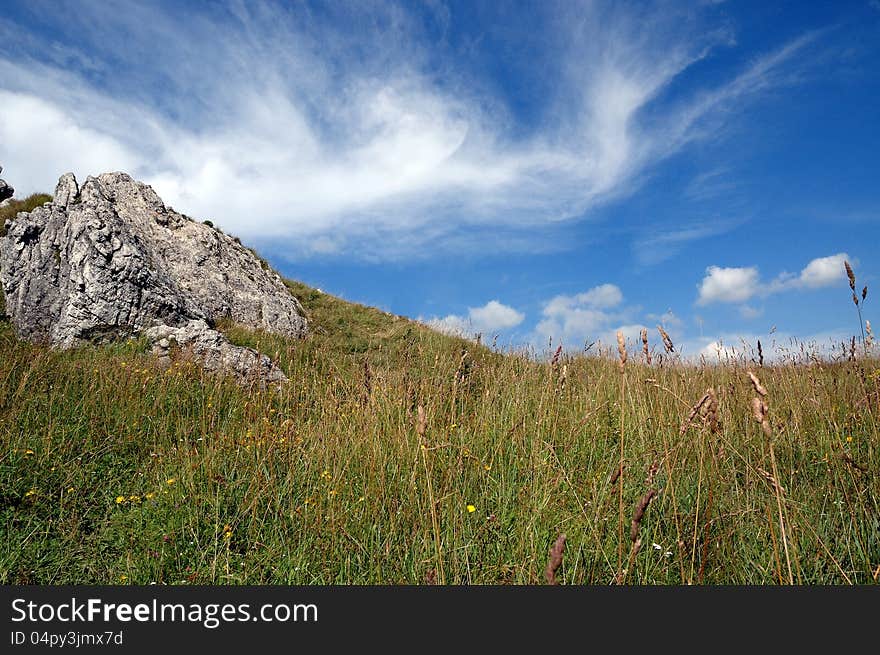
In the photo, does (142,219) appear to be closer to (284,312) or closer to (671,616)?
(284,312)

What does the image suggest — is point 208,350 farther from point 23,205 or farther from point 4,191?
point 4,191

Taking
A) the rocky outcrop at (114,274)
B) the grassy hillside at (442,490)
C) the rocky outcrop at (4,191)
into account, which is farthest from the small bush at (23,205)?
the grassy hillside at (442,490)

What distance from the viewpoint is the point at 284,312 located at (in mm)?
15664

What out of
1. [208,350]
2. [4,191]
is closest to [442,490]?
[208,350]

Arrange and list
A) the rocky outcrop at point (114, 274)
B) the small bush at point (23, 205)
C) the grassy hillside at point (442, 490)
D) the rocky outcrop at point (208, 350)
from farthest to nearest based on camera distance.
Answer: the small bush at point (23, 205) < the rocky outcrop at point (114, 274) < the rocky outcrop at point (208, 350) < the grassy hillside at point (442, 490)

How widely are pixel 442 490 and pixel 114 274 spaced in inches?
394

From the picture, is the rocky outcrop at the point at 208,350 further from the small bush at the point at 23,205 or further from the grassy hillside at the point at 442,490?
the small bush at the point at 23,205

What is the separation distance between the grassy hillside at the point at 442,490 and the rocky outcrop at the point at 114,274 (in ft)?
14.2

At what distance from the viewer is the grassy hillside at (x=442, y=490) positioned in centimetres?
308

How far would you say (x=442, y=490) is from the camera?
389 cm

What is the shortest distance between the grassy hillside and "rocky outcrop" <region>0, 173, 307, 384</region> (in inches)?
171

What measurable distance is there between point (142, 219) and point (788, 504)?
1643cm

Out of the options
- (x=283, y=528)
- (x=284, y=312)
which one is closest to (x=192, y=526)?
(x=283, y=528)

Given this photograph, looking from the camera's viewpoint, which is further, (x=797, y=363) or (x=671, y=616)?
(x=797, y=363)
